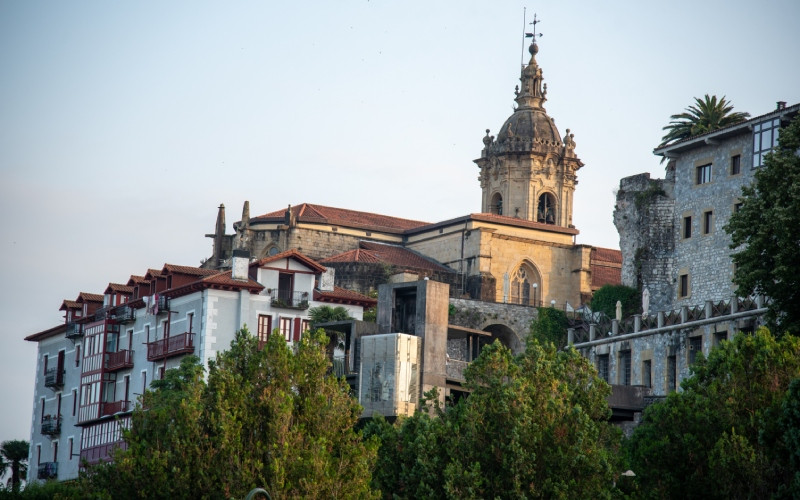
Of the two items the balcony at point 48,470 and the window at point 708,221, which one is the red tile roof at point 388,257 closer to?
the balcony at point 48,470

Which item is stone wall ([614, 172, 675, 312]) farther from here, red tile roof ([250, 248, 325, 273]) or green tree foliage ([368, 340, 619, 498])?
green tree foliage ([368, 340, 619, 498])

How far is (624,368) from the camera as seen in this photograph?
7569 cm

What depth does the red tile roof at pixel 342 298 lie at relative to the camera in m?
80.8

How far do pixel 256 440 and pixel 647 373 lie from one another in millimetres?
29603

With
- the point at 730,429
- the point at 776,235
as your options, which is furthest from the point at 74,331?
the point at 730,429

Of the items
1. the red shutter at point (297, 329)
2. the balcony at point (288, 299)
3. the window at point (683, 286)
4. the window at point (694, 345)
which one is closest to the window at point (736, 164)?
the window at point (683, 286)

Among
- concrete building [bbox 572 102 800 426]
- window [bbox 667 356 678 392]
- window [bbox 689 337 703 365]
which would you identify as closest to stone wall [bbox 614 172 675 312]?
concrete building [bbox 572 102 800 426]

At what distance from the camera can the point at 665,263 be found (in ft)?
267

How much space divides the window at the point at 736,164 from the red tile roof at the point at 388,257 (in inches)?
1070

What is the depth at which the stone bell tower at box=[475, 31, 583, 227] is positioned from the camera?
115 metres

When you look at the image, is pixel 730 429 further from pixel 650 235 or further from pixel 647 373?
pixel 650 235

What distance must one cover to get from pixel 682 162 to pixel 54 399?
1437 inches

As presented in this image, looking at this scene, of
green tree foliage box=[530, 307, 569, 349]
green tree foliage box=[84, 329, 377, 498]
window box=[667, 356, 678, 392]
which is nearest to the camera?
green tree foliage box=[84, 329, 377, 498]

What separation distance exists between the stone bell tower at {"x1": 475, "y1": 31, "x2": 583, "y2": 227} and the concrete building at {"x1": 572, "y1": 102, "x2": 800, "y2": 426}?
29.8 m
